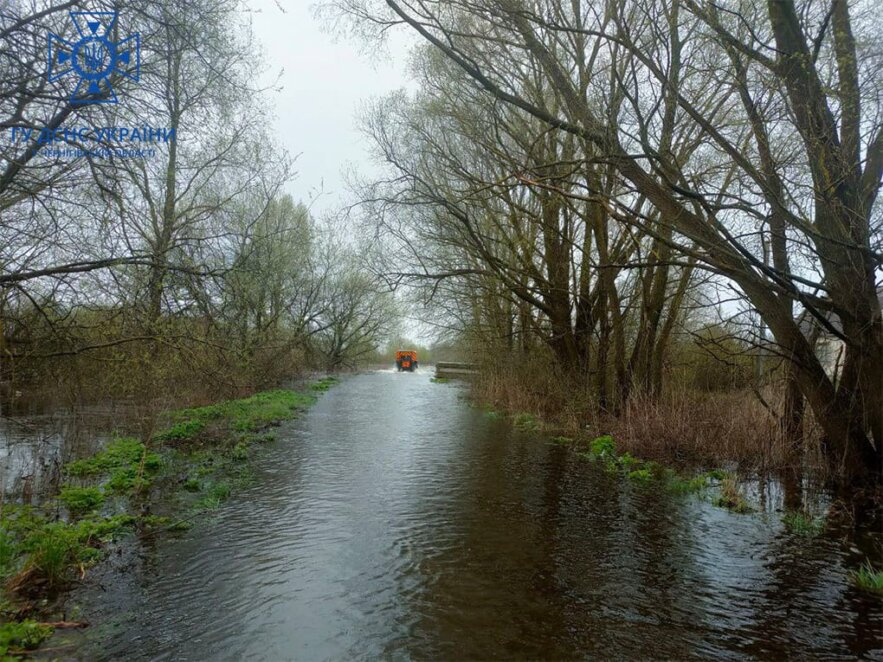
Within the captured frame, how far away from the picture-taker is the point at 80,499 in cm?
656

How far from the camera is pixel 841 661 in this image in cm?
384

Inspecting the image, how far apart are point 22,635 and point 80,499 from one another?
3295 mm

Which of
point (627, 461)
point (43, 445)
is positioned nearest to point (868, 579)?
point (627, 461)

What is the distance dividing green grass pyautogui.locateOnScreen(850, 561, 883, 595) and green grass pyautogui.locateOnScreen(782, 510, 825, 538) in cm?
112

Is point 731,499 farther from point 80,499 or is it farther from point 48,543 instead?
point 80,499

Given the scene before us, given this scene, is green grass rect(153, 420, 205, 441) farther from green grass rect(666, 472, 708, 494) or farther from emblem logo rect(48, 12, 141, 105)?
green grass rect(666, 472, 708, 494)

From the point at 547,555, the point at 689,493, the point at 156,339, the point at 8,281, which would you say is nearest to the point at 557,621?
the point at 547,555

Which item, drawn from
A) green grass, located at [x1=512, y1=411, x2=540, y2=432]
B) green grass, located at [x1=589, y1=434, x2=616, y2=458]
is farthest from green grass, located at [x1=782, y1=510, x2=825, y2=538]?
green grass, located at [x1=512, y1=411, x2=540, y2=432]

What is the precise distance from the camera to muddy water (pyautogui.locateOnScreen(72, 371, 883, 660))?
13.1 feet

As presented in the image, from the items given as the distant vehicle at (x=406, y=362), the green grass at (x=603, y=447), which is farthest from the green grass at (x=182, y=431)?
the distant vehicle at (x=406, y=362)

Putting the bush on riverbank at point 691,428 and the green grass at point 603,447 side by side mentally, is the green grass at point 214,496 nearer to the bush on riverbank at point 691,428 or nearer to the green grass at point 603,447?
the green grass at point 603,447

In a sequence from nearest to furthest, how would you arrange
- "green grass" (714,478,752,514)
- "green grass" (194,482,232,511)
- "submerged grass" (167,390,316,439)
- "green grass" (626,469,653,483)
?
"green grass" (194,482,232,511)
"green grass" (714,478,752,514)
"green grass" (626,469,653,483)
"submerged grass" (167,390,316,439)

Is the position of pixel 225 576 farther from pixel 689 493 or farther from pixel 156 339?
pixel 689 493

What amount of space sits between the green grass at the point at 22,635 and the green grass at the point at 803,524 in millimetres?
7246
